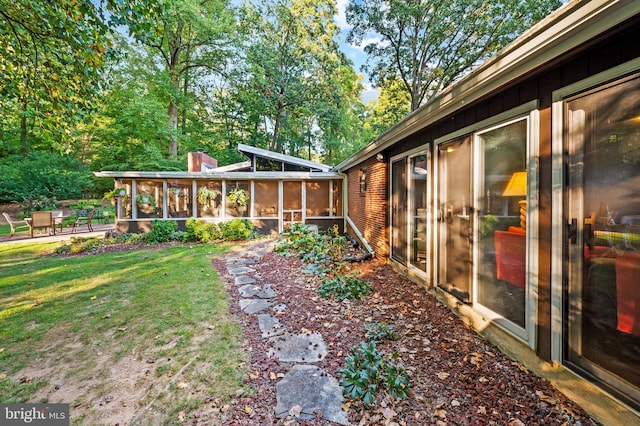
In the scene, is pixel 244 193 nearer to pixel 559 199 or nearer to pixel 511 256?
pixel 511 256

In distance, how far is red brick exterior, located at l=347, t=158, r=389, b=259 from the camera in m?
5.58

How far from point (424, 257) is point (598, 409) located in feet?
7.97

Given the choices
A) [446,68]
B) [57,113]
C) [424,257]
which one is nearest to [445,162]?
[424,257]

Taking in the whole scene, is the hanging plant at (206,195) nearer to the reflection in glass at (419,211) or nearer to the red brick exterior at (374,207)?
the red brick exterior at (374,207)

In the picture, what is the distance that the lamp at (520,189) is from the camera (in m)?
2.34

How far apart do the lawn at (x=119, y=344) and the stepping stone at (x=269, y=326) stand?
0.28 m

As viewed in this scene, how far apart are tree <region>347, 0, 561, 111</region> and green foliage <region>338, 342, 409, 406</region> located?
14.8m

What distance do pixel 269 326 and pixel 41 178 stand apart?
20.3m

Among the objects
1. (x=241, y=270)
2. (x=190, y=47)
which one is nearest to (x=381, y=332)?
(x=241, y=270)

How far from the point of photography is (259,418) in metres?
1.81

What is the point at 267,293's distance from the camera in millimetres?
4191

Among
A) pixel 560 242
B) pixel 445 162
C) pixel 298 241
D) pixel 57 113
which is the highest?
pixel 57 113

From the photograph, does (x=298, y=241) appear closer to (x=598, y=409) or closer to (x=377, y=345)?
(x=377, y=345)

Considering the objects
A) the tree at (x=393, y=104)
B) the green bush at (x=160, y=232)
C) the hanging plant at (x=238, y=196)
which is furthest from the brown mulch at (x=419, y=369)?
the tree at (x=393, y=104)
